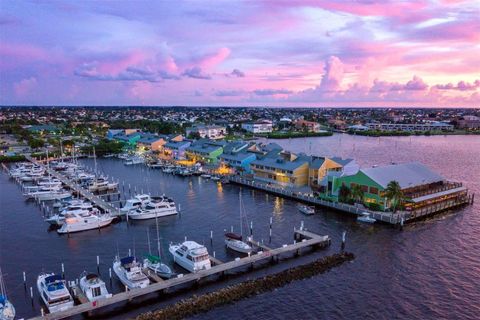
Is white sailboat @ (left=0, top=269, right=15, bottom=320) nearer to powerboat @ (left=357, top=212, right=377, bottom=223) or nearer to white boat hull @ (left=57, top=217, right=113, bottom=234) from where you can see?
white boat hull @ (left=57, top=217, right=113, bottom=234)

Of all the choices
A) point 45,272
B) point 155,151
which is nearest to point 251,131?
point 155,151

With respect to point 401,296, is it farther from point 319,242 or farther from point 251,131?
point 251,131

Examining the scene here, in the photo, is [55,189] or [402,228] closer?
[402,228]

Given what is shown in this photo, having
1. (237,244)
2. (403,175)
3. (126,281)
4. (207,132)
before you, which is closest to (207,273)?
(237,244)

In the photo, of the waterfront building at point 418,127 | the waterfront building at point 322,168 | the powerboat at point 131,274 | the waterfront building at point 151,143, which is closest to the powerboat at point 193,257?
the powerboat at point 131,274

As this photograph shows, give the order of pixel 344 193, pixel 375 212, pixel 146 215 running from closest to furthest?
pixel 375 212, pixel 146 215, pixel 344 193

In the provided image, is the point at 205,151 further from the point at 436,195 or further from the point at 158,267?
the point at 158,267

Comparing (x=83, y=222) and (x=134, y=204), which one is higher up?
(x=134, y=204)
